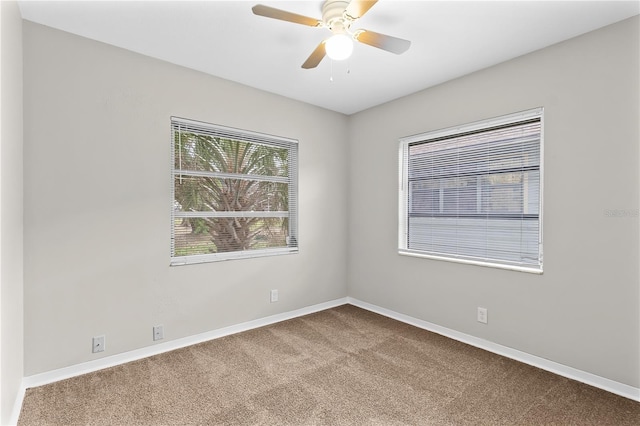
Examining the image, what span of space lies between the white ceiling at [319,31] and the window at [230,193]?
65 cm

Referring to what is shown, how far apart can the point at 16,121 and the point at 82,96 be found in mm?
497

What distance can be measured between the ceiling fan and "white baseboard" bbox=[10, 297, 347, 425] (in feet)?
8.51

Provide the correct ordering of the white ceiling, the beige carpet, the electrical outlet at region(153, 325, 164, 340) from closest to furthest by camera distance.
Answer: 1. the beige carpet
2. the white ceiling
3. the electrical outlet at region(153, 325, 164, 340)

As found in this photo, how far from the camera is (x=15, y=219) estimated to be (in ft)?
6.26

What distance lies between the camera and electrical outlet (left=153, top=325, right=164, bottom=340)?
266 cm

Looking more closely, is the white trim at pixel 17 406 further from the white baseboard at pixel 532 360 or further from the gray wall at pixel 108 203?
the white baseboard at pixel 532 360

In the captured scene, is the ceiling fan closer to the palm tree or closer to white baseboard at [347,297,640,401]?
the palm tree

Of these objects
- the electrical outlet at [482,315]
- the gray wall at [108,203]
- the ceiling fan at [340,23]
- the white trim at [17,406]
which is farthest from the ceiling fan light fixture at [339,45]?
the white trim at [17,406]

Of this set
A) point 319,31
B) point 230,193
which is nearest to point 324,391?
point 230,193

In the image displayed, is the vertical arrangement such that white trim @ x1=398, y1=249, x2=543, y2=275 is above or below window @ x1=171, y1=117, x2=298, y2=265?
below

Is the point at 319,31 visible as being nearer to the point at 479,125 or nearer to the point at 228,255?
the point at 479,125

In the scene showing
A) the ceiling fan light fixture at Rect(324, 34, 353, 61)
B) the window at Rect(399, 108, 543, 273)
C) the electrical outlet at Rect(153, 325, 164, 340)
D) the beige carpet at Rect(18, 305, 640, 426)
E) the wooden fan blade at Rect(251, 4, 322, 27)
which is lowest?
the beige carpet at Rect(18, 305, 640, 426)

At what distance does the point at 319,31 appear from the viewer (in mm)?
2273

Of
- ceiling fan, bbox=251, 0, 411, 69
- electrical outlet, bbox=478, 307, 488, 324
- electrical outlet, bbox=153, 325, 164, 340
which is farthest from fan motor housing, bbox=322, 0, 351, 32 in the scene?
electrical outlet, bbox=153, 325, 164, 340
